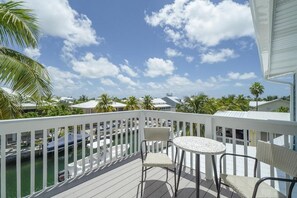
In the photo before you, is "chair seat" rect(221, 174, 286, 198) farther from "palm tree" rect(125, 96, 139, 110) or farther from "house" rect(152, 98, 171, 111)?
"house" rect(152, 98, 171, 111)

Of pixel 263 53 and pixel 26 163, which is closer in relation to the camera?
pixel 263 53

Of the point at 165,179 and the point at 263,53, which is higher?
the point at 263,53

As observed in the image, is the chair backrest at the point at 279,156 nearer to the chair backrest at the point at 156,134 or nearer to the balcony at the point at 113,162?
the balcony at the point at 113,162

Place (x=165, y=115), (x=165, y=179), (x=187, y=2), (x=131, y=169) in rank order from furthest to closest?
(x=187, y=2), (x=165, y=115), (x=131, y=169), (x=165, y=179)

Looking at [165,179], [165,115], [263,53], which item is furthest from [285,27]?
[165,179]

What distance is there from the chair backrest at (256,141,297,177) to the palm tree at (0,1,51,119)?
13.1 ft

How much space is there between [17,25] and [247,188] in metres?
4.54

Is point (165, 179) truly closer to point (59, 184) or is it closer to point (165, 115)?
point (165, 115)

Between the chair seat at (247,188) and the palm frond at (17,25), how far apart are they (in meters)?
4.28

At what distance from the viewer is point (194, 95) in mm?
16281

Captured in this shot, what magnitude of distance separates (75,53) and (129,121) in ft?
79.5

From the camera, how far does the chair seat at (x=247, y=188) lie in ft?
5.88

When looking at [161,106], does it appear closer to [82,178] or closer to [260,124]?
[82,178]

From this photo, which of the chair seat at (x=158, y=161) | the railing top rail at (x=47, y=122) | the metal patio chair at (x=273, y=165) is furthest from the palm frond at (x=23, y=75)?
the metal patio chair at (x=273, y=165)
